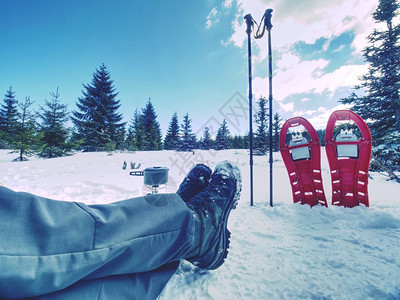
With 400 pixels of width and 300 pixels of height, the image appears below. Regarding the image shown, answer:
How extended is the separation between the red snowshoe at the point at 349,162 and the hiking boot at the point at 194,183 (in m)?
1.41

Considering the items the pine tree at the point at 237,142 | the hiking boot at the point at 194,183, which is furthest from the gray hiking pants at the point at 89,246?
the pine tree at the point at 237,142

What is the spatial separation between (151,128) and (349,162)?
2292 cm

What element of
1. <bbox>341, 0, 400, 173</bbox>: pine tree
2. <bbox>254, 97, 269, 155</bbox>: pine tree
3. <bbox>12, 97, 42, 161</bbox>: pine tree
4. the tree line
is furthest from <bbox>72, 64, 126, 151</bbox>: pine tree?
<bbox>341, 0, 400, 173</bbox>: pine tree

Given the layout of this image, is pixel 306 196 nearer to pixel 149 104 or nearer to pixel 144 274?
pixel 144 274

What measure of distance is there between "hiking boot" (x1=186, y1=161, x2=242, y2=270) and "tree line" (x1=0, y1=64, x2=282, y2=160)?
34.9 feet

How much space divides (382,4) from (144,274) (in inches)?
465

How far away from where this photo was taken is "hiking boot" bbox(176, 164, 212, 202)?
141cm

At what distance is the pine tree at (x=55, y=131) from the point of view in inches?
389

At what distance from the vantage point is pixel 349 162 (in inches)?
68.9

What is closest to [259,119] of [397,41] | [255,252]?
[397,41]

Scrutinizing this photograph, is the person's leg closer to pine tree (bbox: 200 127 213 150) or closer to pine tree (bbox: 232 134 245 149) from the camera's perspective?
pine tree (bbox: 200 127 213 150)

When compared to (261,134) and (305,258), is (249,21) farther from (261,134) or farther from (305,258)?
(261,134)

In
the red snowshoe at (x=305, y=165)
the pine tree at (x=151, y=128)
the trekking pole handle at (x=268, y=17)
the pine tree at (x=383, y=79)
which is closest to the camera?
the red snowshoe at (x=305, y=165)

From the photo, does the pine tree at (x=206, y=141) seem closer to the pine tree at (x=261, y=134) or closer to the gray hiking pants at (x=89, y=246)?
the pine tree at (x=261, y=134)
